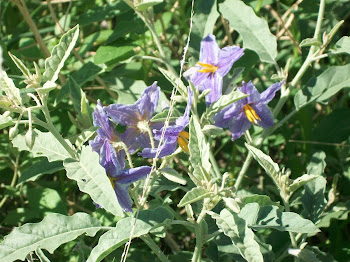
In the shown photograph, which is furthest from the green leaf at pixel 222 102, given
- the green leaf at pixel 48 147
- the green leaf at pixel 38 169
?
the green leaf at pixel 38 169

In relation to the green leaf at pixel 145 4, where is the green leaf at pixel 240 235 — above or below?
below

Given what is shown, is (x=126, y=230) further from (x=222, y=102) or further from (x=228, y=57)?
(x=228, y=57)

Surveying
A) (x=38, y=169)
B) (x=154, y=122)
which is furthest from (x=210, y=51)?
(x=38, y=169)

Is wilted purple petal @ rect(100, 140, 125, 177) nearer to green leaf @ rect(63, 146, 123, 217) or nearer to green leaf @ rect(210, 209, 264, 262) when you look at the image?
green leaf @ rect(63, 146, 123, 217)

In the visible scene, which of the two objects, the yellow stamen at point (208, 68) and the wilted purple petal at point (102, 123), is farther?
the yellow stamen at point (208, 68)

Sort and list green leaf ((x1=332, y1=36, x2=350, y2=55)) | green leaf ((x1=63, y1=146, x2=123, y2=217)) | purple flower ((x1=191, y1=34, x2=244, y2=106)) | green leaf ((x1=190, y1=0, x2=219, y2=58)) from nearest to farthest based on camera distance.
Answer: green leaf ((x1=63, y1=146, x2=123, y2=217))
purple flower ((x1=191, y1=34, x2=244, y2=106))
green leaf ((x1=332, y1=36, x2=350, y2=55))
green leaf ((x1=190, y1=0, x2=219, y2=58))

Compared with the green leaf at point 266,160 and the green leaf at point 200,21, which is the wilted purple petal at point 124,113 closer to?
the green leaf at point 266,160

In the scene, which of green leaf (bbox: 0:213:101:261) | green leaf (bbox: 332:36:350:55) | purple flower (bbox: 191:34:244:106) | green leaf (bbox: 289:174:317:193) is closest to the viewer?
green leaf (bbox: 0:213:101:261)

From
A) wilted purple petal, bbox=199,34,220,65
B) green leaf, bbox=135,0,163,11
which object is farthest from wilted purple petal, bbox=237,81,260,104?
green leaf, bbox=135,0,163,11

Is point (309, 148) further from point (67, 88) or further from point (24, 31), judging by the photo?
point (24, 31)
